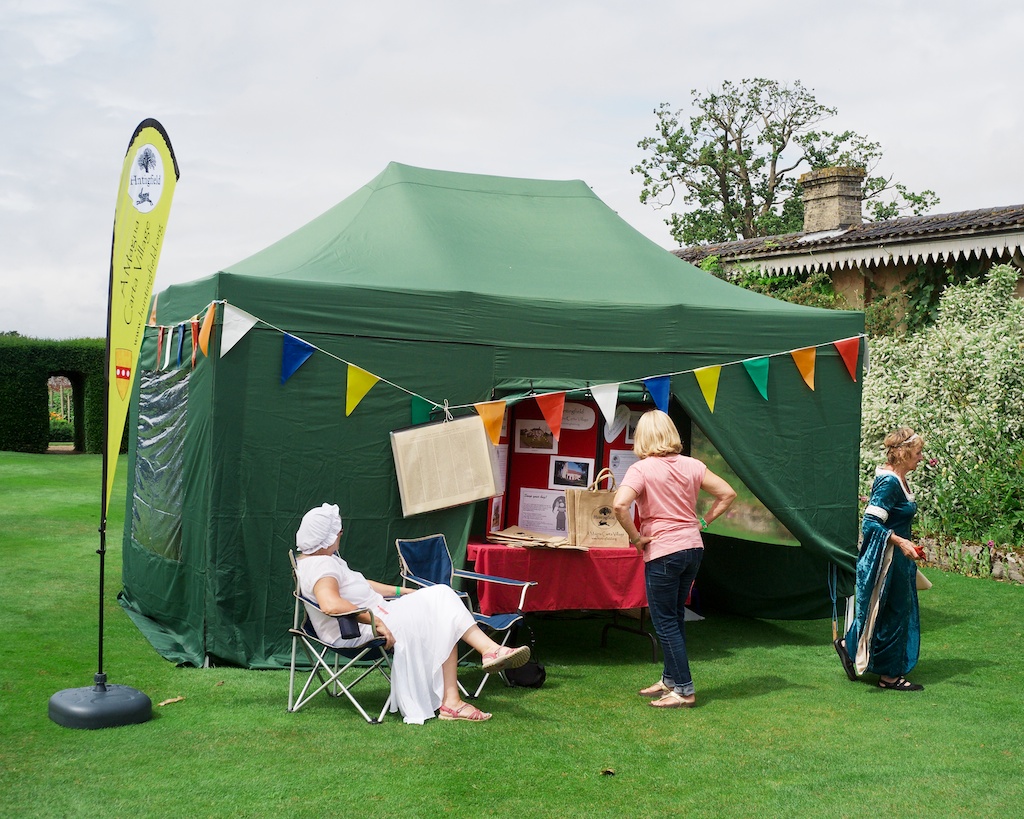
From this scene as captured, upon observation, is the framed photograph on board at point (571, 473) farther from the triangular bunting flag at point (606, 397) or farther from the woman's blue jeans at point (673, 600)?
the woman's blue jeans at point (673, 600)

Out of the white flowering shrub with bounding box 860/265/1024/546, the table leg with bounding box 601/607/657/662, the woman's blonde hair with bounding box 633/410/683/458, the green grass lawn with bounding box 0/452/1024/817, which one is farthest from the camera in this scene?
the white flowering shrub with bounding box 860/265/1024/546

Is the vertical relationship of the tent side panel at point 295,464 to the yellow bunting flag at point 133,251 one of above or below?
below

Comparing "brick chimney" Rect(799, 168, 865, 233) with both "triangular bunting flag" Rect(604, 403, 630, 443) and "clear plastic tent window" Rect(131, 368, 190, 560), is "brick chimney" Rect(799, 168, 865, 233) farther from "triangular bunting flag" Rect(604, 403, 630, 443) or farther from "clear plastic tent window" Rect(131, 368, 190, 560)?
"clear plastic tent window" Rect(131, 368, 190, 560)

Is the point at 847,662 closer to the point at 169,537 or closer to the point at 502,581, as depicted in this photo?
the point at 502,581

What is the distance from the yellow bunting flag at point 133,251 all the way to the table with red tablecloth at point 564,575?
2195 mm

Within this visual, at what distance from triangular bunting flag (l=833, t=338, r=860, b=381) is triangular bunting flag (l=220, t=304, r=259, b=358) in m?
3.68

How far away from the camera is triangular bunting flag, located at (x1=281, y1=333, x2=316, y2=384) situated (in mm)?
5965

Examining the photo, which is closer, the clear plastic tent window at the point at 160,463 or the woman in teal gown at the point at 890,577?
the woman in teal gown at the point at 890,577

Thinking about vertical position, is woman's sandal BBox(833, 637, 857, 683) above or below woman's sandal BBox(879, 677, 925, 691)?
above

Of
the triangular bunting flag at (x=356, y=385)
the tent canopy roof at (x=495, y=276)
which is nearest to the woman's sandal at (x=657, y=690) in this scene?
the tent canopy roof at (x=495, y=276)

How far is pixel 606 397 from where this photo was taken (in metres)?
6.32

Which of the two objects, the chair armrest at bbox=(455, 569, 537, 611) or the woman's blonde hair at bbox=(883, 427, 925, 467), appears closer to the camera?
the woman's blonde hair at bbox=(883, 427, 925, 467)

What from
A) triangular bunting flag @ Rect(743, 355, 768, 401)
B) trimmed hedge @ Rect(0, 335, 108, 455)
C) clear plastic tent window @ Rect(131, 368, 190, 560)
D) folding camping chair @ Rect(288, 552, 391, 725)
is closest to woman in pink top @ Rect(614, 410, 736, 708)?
folding camping chair @ Rect(288, 552, 391, 725)

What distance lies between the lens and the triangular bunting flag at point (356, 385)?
19.9ft
